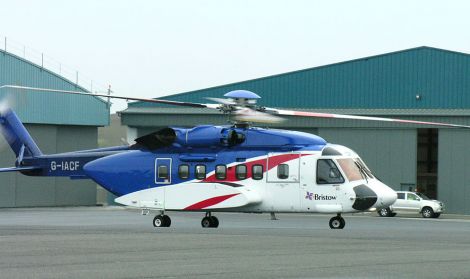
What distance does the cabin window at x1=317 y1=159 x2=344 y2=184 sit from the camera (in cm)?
2898

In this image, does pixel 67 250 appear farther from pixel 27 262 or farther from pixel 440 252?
pixel 440 252

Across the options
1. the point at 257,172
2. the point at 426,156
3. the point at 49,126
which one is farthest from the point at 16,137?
the point at 426,156

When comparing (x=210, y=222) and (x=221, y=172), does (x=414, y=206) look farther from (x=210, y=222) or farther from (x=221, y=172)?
(x=221, y=172)

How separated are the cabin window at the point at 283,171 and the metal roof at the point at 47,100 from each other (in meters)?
27.9

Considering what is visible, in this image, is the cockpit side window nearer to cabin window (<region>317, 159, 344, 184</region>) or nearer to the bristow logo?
cabin window (<region>317, 159, 344, 184</region>)

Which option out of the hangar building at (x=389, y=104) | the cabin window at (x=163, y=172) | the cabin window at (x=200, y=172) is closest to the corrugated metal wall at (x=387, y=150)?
the hangar building at (x=389, y=104)

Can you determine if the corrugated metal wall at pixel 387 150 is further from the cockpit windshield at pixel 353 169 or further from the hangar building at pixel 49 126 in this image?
the cockpit windshield at pixel 353 169

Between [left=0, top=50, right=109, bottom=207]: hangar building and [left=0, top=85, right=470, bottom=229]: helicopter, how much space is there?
994 inches

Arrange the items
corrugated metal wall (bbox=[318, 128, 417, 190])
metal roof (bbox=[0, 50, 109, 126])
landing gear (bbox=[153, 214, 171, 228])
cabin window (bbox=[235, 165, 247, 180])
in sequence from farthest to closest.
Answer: metal roof (bbox=[0, 50, 109, 126]) → corrugated metal wall (bbox=[318, 128, 417, 190]) → landing gear (bbox=[153, 214, 171, 228]) → cabin window (bbox=[235, 165, 247, 180])

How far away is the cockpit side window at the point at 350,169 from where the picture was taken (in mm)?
28992

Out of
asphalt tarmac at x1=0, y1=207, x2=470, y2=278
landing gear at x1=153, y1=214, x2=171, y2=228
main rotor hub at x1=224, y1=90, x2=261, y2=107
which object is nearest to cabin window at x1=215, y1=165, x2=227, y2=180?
landing gear at x1=153, y1=214, x2=171, y2=228

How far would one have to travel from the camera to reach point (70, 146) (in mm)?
58938

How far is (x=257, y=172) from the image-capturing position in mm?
29734

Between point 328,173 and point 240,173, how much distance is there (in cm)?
267
